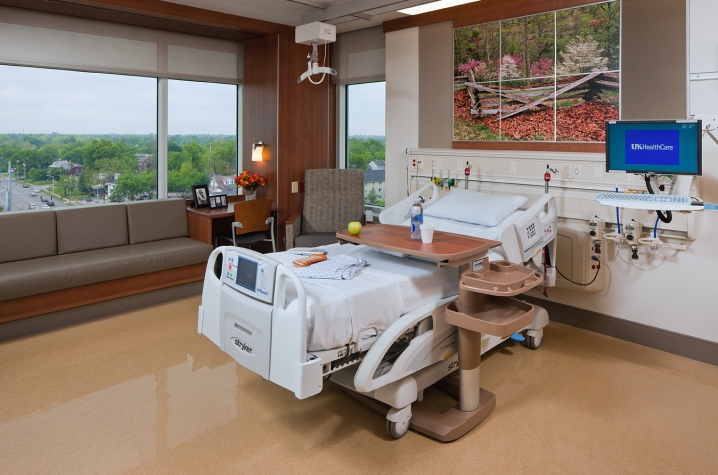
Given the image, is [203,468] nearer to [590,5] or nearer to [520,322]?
[520,322]

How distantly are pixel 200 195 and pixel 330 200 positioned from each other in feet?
4.29

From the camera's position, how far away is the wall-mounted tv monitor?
3.11m

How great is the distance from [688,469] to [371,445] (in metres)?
1.44

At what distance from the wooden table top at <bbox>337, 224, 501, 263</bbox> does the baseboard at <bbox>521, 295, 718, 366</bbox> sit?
1522mm

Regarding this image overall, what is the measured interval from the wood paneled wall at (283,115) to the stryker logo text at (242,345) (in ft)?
10.1

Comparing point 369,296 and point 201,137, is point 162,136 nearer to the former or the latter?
point 201,137

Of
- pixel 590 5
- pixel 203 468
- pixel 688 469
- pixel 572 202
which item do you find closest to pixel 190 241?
pixel 203 468

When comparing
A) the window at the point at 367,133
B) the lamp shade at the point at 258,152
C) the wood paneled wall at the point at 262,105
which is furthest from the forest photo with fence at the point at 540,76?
the lamp shade at the point at 258,152

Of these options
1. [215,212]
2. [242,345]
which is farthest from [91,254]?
[242,345]

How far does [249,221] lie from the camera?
501 centimetres

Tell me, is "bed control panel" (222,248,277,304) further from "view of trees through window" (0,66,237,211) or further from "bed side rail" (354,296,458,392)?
"view of trees through window" (0,66,237,211)

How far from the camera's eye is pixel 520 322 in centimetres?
263

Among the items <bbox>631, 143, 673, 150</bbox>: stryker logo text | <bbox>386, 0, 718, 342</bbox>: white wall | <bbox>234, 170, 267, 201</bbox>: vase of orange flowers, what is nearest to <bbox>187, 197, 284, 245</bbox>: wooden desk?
<bbox>234, 170, 267, 201</bbox>: vase of orange flowers

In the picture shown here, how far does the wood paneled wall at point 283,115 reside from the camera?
5.55m
